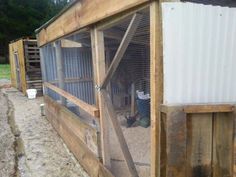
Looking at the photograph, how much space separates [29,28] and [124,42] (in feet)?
78.8

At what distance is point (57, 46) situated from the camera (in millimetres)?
4352

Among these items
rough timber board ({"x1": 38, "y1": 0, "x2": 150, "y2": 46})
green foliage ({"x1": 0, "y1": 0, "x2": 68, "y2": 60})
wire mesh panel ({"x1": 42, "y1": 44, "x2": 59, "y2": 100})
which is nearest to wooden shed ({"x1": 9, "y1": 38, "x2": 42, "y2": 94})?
wire mesh panel ({"x1": 42, "y1": 44, "x2": 59, "y2": 100})

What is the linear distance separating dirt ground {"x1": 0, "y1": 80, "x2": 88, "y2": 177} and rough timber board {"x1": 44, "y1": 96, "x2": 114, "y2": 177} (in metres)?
0.12

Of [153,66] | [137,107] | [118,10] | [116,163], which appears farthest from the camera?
[137,107]

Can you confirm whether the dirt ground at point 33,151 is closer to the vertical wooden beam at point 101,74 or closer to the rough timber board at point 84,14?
the vertical wooden beam at point 101,74

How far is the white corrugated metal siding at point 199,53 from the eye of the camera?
4.77ft

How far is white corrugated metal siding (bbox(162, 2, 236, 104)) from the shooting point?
57.2 inches

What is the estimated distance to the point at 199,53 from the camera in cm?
149

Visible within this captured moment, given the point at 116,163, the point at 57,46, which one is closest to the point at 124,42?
the point at 116,163

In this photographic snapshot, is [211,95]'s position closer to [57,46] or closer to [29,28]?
[57,46]

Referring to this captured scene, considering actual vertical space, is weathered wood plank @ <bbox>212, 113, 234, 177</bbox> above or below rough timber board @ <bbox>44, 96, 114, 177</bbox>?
above

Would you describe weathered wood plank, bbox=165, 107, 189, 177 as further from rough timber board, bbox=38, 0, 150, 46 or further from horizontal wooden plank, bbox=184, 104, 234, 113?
rough timber board, bbox=38, 0, 150, 46

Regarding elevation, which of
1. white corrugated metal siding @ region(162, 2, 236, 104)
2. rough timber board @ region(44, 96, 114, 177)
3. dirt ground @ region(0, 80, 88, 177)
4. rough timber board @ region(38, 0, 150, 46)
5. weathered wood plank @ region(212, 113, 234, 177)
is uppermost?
rough timber board @ region(38, 0, 150, 46)

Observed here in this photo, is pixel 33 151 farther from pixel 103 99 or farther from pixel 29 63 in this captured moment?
pixel 29 63
